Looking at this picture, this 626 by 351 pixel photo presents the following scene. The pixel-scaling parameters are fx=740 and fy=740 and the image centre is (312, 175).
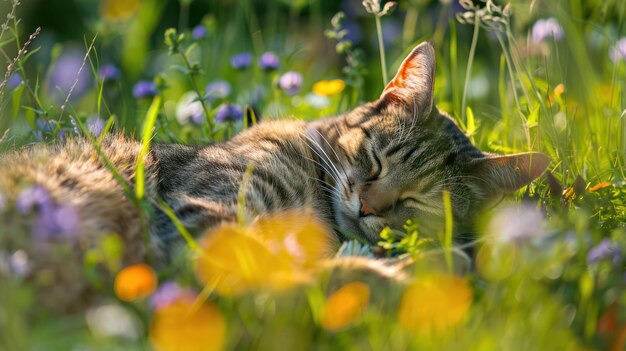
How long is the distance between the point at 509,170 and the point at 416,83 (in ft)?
1.58

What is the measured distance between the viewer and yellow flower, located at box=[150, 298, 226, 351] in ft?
4.48

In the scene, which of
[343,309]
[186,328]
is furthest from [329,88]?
[186,328]

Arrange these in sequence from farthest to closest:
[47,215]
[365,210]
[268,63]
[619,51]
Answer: [268,63] → [619,51] → [365,210] → [47,215]

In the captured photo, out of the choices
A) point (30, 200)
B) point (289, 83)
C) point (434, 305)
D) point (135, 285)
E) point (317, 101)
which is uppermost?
point (30, 200)

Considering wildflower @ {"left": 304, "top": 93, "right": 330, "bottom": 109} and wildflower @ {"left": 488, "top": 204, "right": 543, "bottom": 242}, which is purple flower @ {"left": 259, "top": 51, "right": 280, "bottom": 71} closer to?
wildflower @ {"left": 304, "top": 93, "right": 330, "bottom": 109}

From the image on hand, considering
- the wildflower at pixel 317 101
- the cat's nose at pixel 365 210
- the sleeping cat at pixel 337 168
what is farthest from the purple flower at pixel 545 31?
the cat's nose at pixel 365 210

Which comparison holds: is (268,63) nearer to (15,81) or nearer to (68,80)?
(15,81)

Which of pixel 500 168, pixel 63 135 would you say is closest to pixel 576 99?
pixel 500 168

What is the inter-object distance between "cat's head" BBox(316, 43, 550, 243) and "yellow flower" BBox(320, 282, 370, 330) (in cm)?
87

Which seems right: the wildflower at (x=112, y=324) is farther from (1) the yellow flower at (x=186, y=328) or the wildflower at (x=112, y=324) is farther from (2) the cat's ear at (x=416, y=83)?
(2) the cat's ear at (x=416, y=83)

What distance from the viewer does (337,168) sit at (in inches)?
105

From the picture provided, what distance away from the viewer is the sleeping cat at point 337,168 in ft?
7.01

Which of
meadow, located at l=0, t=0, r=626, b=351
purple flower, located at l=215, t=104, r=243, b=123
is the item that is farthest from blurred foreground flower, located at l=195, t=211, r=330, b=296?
purple flower, located at l=215, t=104, r=243, b=123

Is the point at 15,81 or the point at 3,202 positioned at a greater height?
the point at 3,202
